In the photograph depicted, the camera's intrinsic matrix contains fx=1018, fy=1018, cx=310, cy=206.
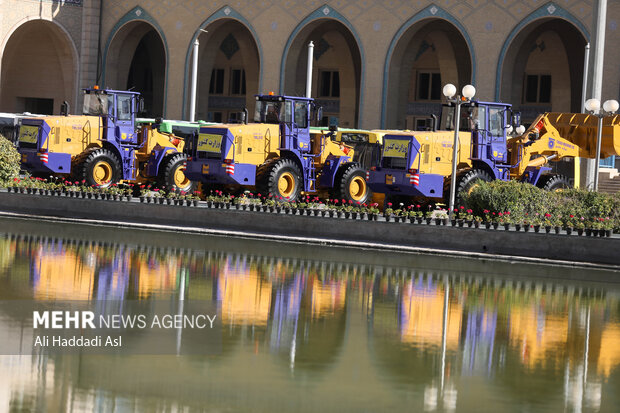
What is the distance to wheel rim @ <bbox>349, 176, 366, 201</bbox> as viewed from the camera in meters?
22.8

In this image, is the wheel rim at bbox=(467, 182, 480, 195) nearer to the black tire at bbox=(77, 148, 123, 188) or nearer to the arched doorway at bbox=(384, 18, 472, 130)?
the black tire at bbox=(77, 148, 123, 188)

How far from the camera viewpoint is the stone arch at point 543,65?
111ft

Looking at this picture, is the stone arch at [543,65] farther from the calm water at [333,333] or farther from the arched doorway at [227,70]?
the calm water at [333,333]

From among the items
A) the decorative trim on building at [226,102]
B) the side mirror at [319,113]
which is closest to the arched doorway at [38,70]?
the decorative trim on building at [226,102]

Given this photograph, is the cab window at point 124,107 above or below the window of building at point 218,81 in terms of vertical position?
below

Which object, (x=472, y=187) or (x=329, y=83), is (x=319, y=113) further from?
(x=329, y=83)

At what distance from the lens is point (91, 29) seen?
42031 mm

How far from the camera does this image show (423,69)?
43.5 metres

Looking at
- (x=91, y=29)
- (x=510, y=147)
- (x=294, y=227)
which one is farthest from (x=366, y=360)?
(x=91, y=29)

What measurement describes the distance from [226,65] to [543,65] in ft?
49.6

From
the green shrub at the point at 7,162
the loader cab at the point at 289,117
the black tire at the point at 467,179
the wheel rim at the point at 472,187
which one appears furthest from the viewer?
the green shrub at the point at 7,162

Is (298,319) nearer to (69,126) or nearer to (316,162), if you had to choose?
(316,162)

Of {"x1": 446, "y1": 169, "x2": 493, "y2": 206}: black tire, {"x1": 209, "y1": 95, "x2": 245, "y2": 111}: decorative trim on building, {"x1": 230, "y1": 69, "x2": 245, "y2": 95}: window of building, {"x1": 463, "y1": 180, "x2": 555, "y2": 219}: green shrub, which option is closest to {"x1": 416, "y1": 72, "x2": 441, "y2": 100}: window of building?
{"x1": 209, "y1": 95, "x2": 245, "y2": 111}: decorative trim on building

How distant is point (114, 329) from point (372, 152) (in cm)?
1558
